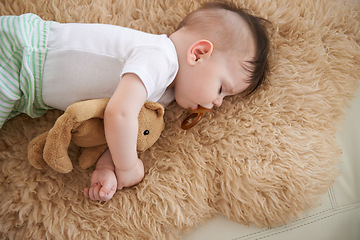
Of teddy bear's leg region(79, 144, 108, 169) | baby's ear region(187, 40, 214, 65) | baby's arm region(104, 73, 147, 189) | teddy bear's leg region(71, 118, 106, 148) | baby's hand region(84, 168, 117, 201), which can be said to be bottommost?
baby's hand region(84, 168, 117, 201)

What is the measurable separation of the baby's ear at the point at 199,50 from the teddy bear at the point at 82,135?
185 mm

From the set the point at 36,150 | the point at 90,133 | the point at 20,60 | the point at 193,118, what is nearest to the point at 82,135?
the point at 90,133

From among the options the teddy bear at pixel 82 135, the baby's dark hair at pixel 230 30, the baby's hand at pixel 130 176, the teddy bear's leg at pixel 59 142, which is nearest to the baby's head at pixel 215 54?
the baby's dark hair at pixel 230 30

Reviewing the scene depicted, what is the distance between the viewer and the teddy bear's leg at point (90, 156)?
106cm

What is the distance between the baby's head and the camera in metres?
1.04

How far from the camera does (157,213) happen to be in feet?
3.44

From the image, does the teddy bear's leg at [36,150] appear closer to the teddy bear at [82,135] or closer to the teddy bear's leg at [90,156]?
the teddy bear at [82,135]

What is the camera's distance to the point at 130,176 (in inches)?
41.1

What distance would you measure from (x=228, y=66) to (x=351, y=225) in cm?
74

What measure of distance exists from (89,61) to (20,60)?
208 millimetres

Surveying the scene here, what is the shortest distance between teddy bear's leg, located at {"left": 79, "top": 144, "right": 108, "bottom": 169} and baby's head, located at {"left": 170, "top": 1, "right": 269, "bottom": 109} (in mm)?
314

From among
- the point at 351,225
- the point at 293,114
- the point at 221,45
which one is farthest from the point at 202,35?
the point at 351,225

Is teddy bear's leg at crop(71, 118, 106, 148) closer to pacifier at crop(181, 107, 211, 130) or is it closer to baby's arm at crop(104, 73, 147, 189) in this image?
baby's arm at crop(104, 73, 147, 189)

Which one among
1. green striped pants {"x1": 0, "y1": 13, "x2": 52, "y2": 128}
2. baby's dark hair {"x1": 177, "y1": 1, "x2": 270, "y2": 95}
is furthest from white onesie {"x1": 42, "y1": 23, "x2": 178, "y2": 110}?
baby's dark hair {"x1": 177, "y1": 1, "x2": 270, "y2": 95}
